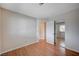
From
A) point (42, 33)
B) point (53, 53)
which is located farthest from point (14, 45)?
point (53, 53)

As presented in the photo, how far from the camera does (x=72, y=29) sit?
6.12ft

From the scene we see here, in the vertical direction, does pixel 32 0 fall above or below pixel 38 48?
above

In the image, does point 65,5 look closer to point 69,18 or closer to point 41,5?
point 69,18

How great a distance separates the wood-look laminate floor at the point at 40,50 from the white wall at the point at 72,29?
8.6 inches

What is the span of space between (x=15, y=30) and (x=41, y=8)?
69cm

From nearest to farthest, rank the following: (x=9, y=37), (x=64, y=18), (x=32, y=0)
→ (x=32, y=0) < (x=9, y=37) < (x=64, y=18)

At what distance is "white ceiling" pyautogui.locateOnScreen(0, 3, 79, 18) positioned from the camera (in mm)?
1651

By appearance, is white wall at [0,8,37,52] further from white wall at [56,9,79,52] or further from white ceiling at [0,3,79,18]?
white wall at [56,9,79,52]

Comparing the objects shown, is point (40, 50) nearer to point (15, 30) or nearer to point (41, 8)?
point (15, 30)

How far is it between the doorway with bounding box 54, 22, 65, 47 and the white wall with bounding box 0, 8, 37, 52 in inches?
19.2

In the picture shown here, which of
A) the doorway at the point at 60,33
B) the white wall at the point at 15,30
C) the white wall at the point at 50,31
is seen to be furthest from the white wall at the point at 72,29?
the white wall at the point at 15,30

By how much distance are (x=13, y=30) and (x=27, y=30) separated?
11.5 inches

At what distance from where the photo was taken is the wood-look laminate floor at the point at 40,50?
169cm

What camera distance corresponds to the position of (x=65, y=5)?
1.67 meters
